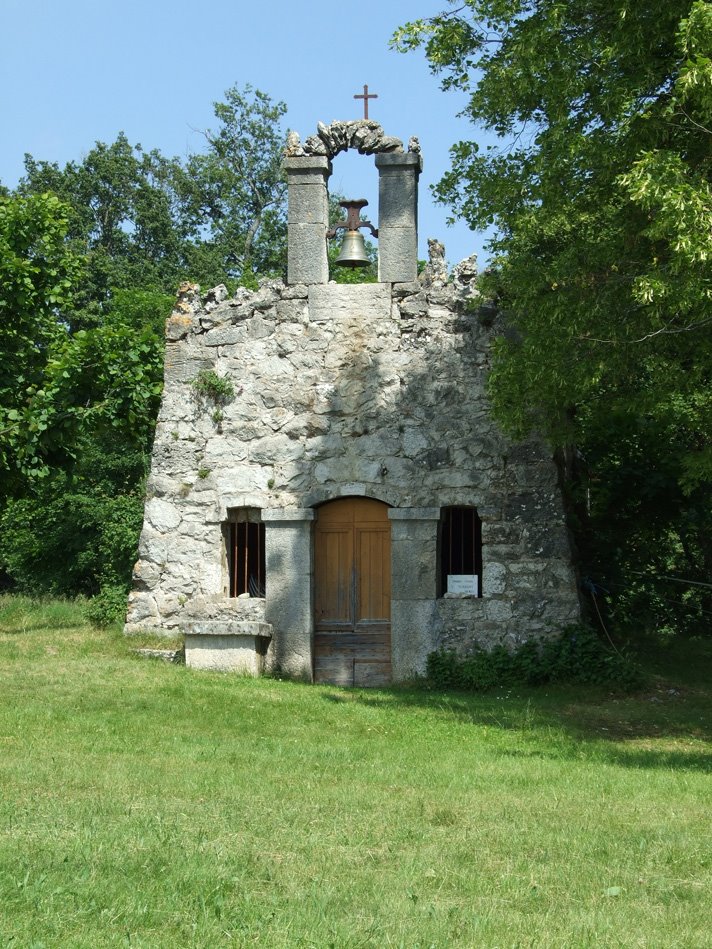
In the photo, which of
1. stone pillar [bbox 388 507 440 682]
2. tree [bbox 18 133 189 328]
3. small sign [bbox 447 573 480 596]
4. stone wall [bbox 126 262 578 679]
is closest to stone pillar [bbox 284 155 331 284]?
stone wall [bbox 126 262 578 679]

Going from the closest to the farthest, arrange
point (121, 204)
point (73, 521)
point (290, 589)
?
point (290, 589)
point (73, 521)
point (121, 204)

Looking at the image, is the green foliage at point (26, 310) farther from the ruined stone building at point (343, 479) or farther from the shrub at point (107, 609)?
the shrub at point (107, 609)

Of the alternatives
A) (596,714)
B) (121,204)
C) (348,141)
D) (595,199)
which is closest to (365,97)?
(348,141)

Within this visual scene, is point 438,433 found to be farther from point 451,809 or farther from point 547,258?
point 451,809

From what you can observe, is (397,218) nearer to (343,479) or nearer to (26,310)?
(343,479)

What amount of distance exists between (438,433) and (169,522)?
3218 millimetres

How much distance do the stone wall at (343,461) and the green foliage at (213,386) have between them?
0.22 ft

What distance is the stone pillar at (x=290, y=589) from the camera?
13086 mm

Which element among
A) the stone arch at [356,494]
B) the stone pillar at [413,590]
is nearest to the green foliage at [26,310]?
the stone arch at [356,494]

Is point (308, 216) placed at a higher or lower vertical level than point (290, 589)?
higher

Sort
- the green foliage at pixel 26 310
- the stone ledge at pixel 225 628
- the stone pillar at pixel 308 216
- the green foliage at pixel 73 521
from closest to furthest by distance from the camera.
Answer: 1. the green foliage at pixel 26 310
2. the stone ledge at pixel 225 628
3. the stone pillar at pixel 308 216
4. the green foliage at pixel 73 521

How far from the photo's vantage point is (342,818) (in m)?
6.41

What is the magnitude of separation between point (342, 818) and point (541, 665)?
20.8 feet

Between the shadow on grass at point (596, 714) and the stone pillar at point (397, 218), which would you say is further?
the stone pillar at point (397, 218)
